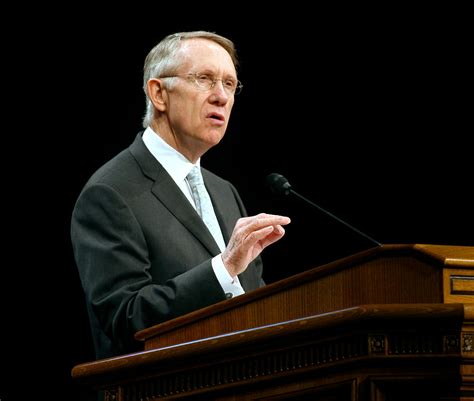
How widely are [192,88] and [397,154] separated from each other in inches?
61.0

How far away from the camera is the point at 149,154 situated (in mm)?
2850

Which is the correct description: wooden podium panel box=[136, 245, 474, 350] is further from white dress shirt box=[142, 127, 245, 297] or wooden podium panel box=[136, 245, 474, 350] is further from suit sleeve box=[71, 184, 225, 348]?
white dress shirt box=[142, 127, 245, 297]

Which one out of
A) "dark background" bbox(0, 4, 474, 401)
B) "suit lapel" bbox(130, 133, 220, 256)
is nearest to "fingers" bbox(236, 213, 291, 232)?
"suit lapel" bbox(130, 133, 220, 256)

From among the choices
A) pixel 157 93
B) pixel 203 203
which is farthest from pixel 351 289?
pixel 157 93

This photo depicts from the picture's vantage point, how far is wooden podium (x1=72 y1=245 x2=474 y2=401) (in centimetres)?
153

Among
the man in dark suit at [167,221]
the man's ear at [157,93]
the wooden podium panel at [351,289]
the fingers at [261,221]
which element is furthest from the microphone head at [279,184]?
the wooden podium panel at [351,289]

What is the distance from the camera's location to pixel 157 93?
9.85ft

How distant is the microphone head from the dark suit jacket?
0.26m

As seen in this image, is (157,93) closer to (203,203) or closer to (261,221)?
(203,203)

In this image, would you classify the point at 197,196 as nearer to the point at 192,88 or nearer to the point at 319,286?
the point at 192,88

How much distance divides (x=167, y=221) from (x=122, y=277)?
290 mm

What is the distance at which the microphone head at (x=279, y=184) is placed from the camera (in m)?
2.53

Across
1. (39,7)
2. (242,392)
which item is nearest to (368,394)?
(242,392)

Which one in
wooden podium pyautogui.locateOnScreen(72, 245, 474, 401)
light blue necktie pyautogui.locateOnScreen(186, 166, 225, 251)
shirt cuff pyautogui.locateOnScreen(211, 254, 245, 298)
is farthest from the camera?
light blue necktie pyautogui.locateOnScreen(186, 166, 225, 251)
